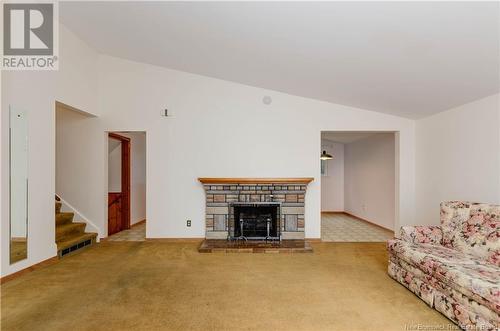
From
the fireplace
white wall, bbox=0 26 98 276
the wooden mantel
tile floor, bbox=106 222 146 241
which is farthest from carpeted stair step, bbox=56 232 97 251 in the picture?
the fireplace

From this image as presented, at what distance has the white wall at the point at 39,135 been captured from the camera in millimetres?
3073

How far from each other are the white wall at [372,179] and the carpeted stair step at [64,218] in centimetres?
624

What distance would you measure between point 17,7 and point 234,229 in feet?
14.1

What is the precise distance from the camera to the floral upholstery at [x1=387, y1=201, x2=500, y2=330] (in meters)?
1.98

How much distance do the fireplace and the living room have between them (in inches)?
1.0

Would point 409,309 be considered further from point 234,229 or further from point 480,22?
point 234,229

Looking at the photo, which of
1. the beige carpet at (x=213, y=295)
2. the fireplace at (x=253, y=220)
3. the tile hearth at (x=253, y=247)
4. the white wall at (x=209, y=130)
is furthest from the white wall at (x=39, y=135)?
the fireplace at (x=253, y=220)

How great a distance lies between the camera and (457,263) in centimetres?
239

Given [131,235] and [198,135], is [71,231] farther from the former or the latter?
[198,135]

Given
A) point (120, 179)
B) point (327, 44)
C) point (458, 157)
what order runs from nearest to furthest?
point (327, 44) → point (458, 157) → point (120, 179)

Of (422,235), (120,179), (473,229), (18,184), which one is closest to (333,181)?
(422,235)

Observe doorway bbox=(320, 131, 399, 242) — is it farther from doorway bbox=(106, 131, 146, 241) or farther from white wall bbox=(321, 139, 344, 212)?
doorway bbox=(106, 131, 146, 241)

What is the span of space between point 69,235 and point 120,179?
1.74 meters

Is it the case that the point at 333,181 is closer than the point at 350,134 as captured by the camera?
No
